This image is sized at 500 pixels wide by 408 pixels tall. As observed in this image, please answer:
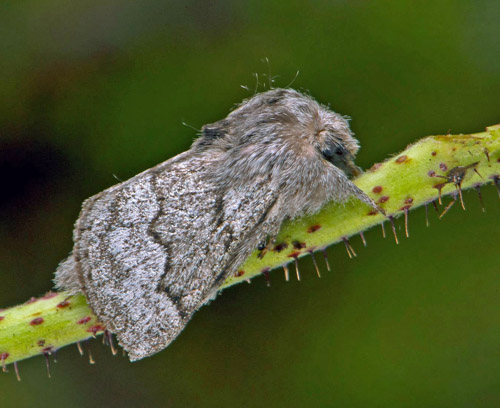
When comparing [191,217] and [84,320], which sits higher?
[191,217]

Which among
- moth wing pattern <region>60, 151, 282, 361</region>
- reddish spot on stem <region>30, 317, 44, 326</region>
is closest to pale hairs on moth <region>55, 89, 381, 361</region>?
moth wing pattern <region>60, 151, 282, 361</region>

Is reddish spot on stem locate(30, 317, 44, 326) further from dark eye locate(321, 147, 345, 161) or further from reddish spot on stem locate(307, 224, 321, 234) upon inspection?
dark eye locate(321, 147, 345, 161)

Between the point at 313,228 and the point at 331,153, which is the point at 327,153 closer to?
the point at 331,153

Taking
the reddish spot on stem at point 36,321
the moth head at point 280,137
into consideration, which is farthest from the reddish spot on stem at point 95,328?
the moth head at point 280,137

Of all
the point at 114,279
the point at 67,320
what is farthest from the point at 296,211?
the point at 67,320

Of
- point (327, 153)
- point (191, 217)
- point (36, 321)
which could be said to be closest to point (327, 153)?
point (327, 153)

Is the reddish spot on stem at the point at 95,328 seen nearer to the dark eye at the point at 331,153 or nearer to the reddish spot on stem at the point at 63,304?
the reddish spot on stem at the point at 63,304

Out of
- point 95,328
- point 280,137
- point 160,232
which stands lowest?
point 95,328
